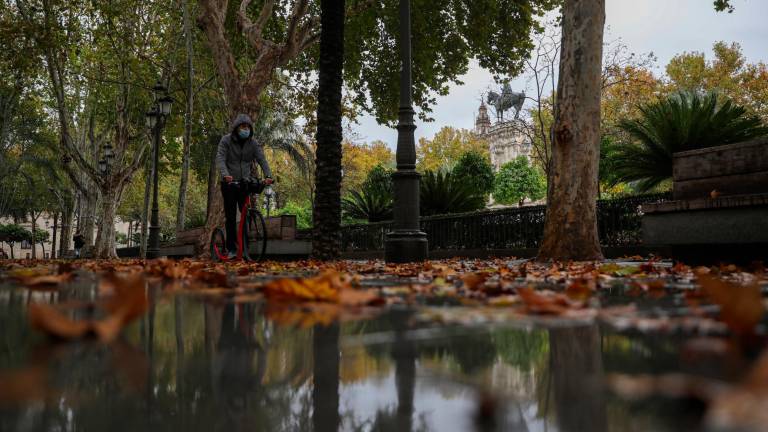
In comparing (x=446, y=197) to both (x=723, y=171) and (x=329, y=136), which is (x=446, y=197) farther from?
(x=723, y=171)

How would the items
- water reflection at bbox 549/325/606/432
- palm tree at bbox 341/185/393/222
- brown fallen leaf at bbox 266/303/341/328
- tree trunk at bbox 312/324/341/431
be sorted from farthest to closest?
palm tree at bbox 341/185/393/222
brown fallen leaf at bbox 266/303/341/328
tree trunk at bbox 312/324/341/431
water reflection at bbox 549/325/606/432

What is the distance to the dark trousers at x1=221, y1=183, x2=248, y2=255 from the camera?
804cm

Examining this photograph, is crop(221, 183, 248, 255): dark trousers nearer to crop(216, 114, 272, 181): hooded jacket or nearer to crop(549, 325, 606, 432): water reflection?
crop(216, 114, 272, 181): hooded jacket

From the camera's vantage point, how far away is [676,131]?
39.7 feet

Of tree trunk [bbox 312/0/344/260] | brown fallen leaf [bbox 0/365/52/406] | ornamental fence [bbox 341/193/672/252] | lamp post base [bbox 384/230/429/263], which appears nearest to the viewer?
brown fallen leaf [bbox 0/365/52/406]

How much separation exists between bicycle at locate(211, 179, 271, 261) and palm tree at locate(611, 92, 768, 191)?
8.83 m

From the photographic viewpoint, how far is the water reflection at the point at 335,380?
2.72 feet

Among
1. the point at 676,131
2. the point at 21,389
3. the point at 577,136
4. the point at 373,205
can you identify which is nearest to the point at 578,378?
the point at 21,389

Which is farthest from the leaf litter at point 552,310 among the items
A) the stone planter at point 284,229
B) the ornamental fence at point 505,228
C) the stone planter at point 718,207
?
the stone planter at point 284,229

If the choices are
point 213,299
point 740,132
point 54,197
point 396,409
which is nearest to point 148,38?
point 740,132

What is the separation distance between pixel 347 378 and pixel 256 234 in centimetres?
807

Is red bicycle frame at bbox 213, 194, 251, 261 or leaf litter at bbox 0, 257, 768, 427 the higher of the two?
red bicycle frame at bbox 213, 194, 251, 261

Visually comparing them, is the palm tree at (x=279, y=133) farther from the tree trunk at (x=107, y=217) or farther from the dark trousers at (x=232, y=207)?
the dark trousers at (x=232, y=207)

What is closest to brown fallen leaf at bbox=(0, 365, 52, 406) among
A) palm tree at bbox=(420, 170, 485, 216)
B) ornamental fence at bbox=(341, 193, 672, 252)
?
ornamental fence at bbox=(341, 193, 672, 252)
